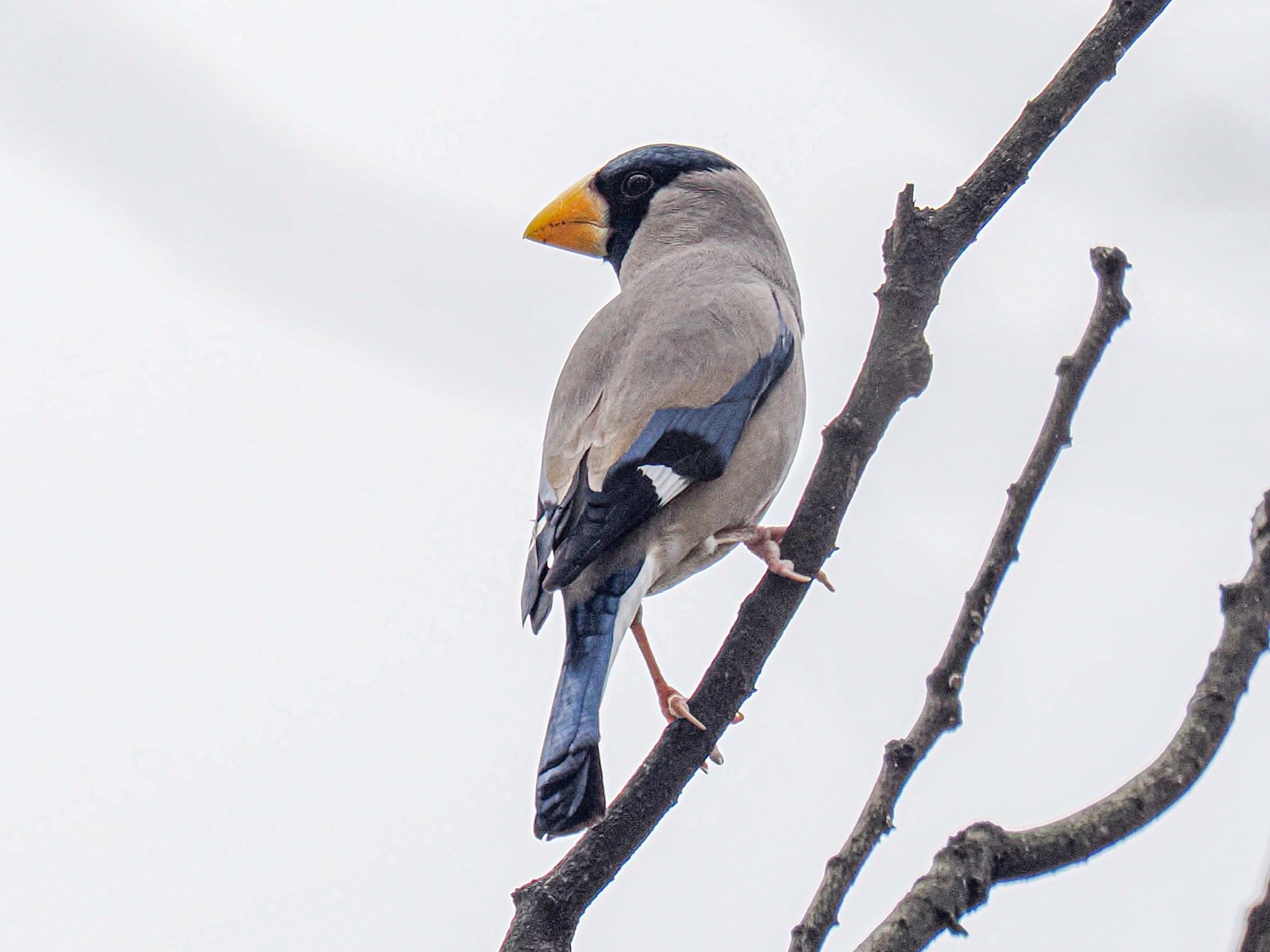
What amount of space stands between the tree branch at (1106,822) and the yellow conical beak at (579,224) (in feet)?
10.2

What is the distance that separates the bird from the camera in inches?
116

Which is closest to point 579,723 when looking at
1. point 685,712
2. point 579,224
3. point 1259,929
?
point 685,712

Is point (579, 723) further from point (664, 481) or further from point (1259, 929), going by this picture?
point (1259, 929)

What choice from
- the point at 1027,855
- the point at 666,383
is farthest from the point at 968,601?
the point at 666,383

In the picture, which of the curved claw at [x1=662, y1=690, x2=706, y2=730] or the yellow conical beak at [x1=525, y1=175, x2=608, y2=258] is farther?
the yellow conical beak at [x1=525, y1=175, x2=608, y2=258]

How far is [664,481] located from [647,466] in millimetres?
53

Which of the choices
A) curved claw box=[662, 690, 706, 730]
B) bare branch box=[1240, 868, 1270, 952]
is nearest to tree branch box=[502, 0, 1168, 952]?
curved claw box=[662, 690, 706, 730]

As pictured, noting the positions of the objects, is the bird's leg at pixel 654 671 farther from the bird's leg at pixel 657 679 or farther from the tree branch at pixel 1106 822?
the tree branch at pixel 1106 822

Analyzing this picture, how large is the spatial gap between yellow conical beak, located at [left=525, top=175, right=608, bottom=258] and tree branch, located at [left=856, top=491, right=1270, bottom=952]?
10.2 ft

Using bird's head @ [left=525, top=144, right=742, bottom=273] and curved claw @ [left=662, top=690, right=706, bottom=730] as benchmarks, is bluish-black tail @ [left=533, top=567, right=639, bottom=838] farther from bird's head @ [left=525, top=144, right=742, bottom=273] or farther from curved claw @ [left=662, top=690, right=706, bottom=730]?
bird's head @ [left=525, top=144, right=742, bottom=273]

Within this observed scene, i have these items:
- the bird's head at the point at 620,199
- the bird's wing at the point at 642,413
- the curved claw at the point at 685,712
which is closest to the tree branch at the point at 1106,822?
A: the curved claw at the point at 685,712

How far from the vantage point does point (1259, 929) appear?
1.81 m

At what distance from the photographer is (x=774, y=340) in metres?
3.84

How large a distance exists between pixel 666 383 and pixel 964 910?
1.75 m
